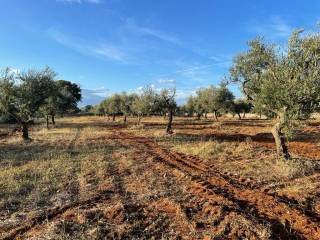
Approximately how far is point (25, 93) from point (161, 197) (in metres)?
25.7

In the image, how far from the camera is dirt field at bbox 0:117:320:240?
9672mm

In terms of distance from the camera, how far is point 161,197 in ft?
41.9

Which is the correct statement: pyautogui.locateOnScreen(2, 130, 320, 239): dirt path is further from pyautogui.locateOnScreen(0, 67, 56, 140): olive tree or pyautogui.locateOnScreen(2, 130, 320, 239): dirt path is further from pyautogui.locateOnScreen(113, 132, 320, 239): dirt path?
pyautogui.locateOnScreen(0, 67, 56, 140): olive tree

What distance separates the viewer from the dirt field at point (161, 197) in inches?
381

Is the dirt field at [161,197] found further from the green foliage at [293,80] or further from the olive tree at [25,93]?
the olive tree at [25,93]

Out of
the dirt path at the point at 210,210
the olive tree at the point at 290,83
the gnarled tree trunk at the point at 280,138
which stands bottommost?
the dirt path at the point at 210,210

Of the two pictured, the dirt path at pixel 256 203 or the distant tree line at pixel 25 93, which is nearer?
the dirt path at pixel 256 203

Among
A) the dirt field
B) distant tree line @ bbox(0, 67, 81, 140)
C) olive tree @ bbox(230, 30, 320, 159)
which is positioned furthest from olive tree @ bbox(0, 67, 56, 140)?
olive tree @ bbox(230, 30, 320, 159)

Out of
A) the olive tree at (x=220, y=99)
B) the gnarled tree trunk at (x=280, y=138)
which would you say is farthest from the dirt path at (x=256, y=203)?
the olive tree at (x=220, y=99)

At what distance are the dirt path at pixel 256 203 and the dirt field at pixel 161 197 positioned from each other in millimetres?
31

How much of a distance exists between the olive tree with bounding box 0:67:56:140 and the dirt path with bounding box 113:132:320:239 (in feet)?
72.0

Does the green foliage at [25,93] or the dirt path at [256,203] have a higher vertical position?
the green foliage at [25,93]

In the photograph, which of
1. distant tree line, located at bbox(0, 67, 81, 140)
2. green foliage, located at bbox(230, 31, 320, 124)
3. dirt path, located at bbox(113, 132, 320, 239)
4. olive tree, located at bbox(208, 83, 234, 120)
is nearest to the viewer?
dirt path, located at bbox(113, 132, 320, 239)

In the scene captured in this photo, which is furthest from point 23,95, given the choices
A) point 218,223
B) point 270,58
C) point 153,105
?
point 218,223
